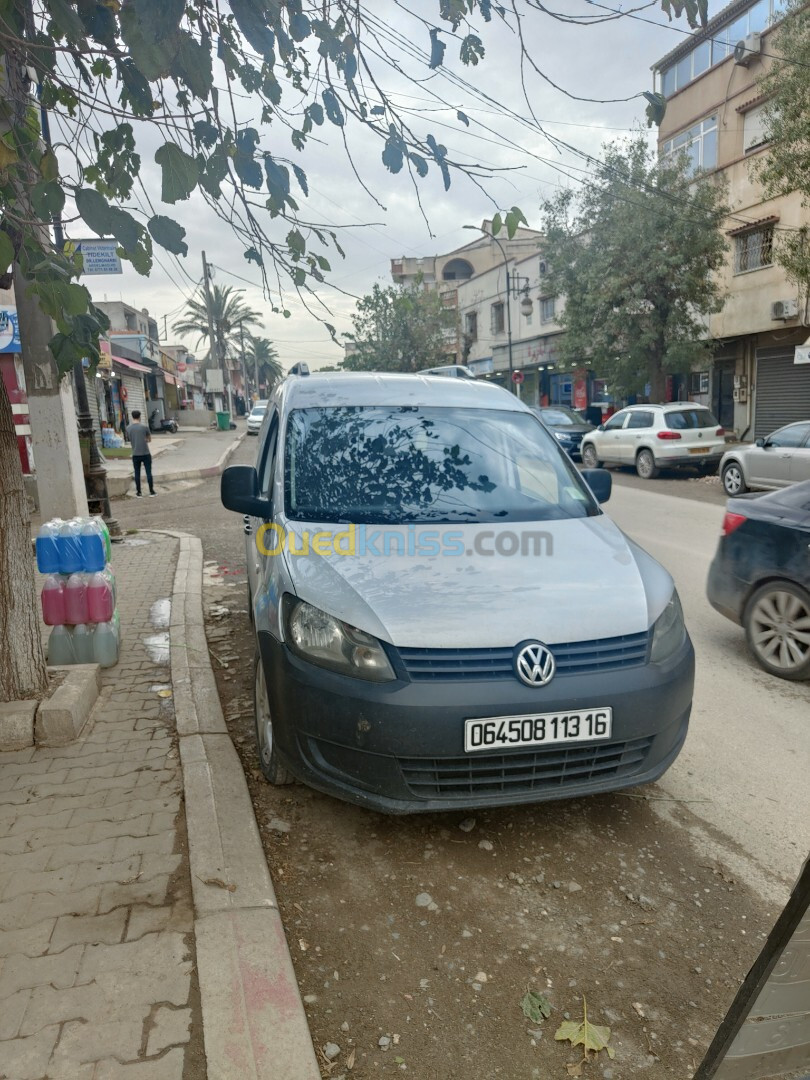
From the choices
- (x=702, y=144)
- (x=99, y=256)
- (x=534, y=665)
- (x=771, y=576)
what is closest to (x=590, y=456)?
(x=99, y=256)

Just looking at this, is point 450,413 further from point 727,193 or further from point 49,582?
point 727,193

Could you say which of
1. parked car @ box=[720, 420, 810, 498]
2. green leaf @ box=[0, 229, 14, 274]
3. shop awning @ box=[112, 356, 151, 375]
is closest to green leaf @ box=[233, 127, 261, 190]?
green leaf @ box=[0, 229, 14, 274]

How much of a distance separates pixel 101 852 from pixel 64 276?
7.10ft

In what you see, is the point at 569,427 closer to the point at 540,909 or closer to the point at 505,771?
the point at 505,771

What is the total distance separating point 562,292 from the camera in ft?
75.9

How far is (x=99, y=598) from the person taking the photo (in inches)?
190

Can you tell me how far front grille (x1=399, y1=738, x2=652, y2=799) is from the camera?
9.16 feet

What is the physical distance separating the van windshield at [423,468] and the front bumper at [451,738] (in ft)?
3.28

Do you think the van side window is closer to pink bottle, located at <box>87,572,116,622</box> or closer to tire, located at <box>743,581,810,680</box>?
pink bottle, located at <box>87,572,116,622</box>

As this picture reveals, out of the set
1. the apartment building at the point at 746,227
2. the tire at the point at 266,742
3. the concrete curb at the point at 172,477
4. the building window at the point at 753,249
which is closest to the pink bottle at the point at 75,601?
the tire at the point at 266,742

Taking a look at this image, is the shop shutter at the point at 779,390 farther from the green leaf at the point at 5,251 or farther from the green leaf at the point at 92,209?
the green leaf at the point at 5,251

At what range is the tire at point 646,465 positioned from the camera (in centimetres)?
1648

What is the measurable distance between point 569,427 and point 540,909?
1950 cm

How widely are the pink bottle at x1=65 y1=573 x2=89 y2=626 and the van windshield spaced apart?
184 centimetres
